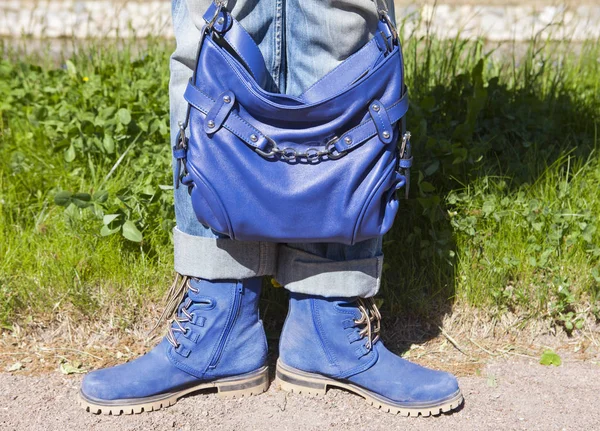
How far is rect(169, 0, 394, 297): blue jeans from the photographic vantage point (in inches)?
76.1

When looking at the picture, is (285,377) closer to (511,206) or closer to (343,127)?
(343,127)

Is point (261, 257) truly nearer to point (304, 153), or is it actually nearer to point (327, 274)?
point (327, 274)

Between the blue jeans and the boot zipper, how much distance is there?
0.06 meters

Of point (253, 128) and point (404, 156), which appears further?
point (404, 156)

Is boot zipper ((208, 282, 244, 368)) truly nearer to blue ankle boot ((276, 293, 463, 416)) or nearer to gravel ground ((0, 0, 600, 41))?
blue ankle boot ((276, 293, 463, 416))

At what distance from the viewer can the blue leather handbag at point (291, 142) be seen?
1900mm

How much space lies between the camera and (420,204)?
2.78 m

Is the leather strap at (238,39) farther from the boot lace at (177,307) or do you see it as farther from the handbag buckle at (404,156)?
the boot lace at (177,307)

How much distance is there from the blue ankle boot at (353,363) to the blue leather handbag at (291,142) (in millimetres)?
347

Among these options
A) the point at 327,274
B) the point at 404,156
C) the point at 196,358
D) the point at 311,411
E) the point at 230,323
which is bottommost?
the point at 311,411

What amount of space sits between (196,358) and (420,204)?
1.03 m

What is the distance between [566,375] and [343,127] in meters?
1.14

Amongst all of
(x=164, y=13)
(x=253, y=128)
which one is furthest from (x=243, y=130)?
(x=164, y=13)

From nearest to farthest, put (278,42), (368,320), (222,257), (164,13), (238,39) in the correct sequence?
(238,39)
(278,42)
(222,257)
(368,320)
(164,13)
